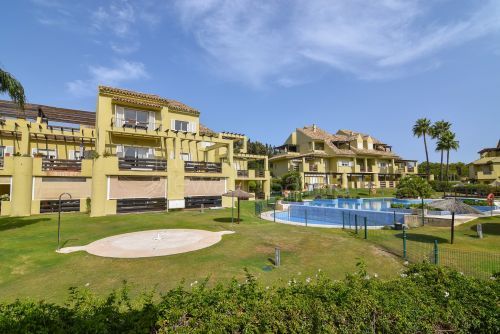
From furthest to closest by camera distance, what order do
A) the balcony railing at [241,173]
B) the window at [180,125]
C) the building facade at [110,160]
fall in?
the balcony railing at [241,173]
the window at [180,125]
the building facade at [110,160]

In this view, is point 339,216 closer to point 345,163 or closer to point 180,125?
point 180,125

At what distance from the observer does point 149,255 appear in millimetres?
11609

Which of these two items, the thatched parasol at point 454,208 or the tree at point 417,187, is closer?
the thatched parasol at point 454,208

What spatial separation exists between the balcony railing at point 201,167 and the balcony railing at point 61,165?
1003cm

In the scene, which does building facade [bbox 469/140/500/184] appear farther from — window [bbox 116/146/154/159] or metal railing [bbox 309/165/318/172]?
window [bbox 116/146/154/159]

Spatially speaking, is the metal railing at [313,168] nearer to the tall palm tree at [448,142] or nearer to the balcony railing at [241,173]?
the balcony railing at [241,173]

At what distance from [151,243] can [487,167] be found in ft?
232

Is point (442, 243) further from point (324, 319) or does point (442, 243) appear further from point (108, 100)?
point (108, 100)

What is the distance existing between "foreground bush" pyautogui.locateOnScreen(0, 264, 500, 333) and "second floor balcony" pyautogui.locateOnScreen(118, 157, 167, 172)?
21.6 m

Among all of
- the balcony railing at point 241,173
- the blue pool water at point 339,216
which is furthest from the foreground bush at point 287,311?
the balcony railing at point 241,173

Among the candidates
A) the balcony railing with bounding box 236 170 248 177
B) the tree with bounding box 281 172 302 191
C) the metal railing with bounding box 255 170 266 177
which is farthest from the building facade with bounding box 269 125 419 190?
the balcony railing with bounding box 236 170 248 177

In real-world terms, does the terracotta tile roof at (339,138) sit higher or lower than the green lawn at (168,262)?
higher

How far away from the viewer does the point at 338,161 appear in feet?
177

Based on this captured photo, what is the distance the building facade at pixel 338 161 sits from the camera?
172 feet
